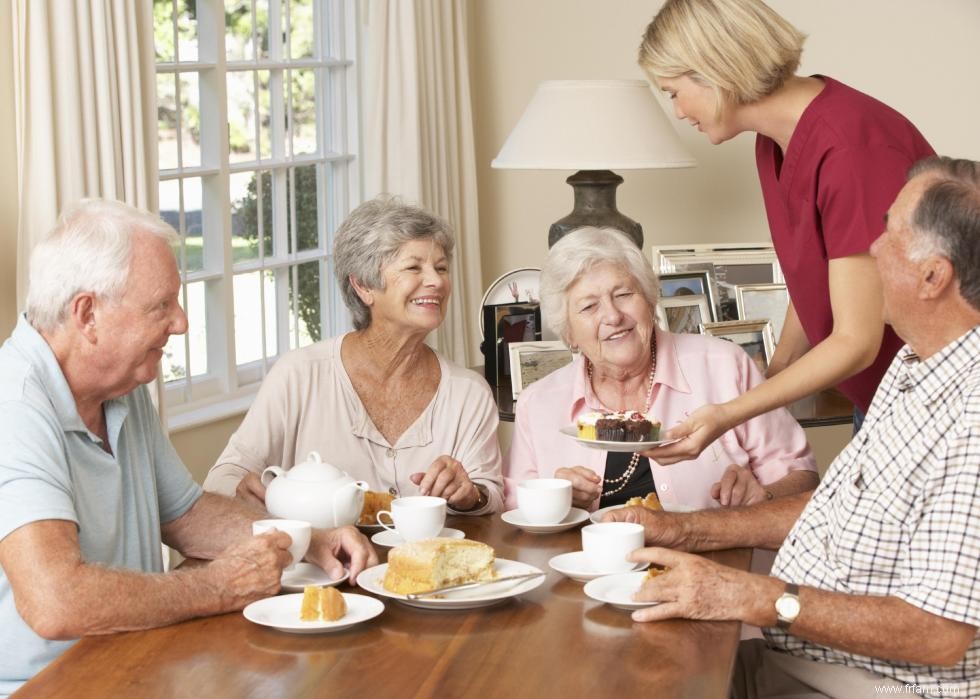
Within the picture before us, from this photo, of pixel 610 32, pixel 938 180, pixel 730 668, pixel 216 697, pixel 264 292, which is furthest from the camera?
pixel 610 32

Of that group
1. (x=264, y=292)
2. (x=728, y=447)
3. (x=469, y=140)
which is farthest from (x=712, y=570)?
(x=469, y=140)

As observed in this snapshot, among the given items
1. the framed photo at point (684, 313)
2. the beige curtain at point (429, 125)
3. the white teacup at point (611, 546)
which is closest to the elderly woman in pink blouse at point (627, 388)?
the white teacup at point (611, 546)

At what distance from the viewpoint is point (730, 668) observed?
158 centimetres

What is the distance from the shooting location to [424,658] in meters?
1.60

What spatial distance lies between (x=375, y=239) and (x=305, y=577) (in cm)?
102

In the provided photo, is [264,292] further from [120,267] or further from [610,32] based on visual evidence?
[120,267]

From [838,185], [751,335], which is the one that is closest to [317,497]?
[838,185]

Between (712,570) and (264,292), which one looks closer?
(712,570)

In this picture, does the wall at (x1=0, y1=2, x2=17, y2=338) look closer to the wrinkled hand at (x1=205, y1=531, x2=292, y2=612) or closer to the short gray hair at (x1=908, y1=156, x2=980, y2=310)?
the wrinkled hand at (x1=205, y1=531, x2=292, y2=612)

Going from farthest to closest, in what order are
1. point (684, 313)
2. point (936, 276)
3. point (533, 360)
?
point (684, 313) → point (533, 360) → point (936, 276)

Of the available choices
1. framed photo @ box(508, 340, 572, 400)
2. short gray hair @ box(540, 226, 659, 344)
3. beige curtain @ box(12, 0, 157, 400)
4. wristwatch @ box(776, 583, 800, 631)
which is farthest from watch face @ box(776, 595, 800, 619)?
beige curtain @ box(12, 0, 157, 400)

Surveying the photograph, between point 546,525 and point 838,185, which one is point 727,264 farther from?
point 546,525

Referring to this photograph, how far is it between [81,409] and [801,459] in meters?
1.42

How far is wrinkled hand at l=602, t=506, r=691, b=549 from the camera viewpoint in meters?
2.09
